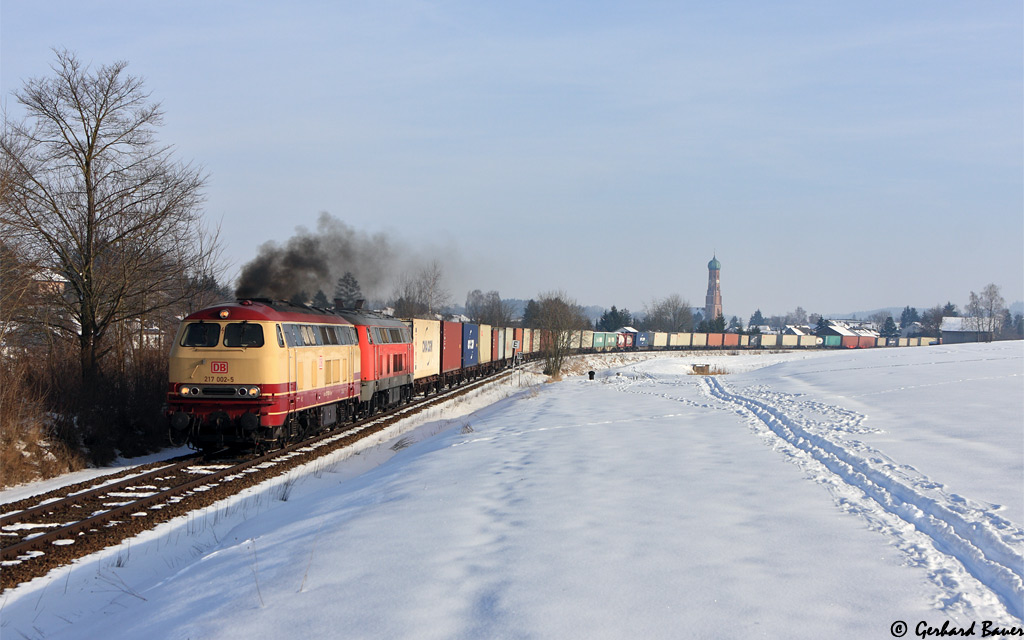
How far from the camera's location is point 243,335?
14.5 metres

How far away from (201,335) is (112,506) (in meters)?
4.49

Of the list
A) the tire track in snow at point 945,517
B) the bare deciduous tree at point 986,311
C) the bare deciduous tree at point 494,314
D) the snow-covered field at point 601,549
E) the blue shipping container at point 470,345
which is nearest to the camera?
the snow-covered field at point 601,549

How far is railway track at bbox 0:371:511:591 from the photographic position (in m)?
8.77

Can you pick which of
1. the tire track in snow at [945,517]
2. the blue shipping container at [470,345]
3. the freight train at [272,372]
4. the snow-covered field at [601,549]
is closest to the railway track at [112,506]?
the snow-covered field at [601,549]

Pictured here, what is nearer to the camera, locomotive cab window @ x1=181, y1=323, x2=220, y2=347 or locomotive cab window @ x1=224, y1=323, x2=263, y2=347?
locomotive cab window @ x1=224, y1=323, x2=263, y2=347

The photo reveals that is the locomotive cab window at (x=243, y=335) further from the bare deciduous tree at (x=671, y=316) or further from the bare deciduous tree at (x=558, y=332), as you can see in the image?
the bare deciduous tree at (x=671, y=316)

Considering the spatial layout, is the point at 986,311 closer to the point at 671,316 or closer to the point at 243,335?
the point at 671,316

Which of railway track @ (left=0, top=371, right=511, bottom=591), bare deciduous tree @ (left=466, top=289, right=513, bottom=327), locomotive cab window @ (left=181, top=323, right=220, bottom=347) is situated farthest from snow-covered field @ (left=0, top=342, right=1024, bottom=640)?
bare deciduous tree @ (left=466, top=289, right=513, bottom=327)

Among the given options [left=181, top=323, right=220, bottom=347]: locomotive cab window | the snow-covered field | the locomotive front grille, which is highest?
[left=181, top=323, right=220, bottom=347]: locomotive cab window

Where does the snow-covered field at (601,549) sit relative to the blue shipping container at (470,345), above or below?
below

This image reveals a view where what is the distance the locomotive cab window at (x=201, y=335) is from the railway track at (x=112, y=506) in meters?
2.52

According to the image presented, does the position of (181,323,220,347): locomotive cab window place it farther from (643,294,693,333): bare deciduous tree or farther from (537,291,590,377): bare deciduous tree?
(643,294,693,333): bare deciduous tree

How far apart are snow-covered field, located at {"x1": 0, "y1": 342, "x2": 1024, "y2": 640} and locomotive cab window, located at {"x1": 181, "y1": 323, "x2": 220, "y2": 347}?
3578 mm

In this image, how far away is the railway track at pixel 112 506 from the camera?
877 centimetres
